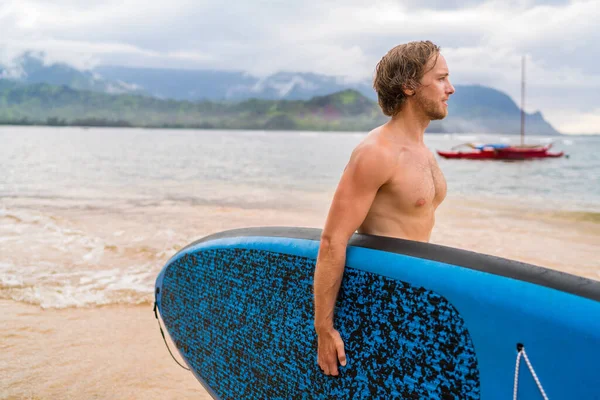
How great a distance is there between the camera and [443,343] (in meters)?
1.53

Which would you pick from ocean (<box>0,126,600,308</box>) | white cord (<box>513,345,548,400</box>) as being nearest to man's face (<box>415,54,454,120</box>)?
white cord (<box>513,345,548,400</box>)

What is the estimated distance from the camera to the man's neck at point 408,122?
1.81 meters

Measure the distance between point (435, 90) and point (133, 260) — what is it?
5.10m

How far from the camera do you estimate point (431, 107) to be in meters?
1.79

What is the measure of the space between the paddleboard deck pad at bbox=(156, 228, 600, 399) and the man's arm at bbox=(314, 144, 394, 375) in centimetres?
8

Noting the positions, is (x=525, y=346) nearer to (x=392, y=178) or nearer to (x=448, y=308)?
(x=448, y=308)

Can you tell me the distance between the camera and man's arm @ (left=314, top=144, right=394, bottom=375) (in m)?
1.62

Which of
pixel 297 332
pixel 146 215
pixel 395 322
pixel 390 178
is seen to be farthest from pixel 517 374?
pixel 146 215

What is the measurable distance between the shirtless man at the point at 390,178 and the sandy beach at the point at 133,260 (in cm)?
180

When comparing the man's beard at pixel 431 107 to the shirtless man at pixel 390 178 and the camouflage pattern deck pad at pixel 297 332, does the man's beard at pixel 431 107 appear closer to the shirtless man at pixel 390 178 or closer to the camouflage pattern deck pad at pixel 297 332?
the shirtless man at pixel 390 178

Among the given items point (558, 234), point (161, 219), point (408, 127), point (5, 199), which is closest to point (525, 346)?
point (408, 127)

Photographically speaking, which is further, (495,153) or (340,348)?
(495,153)

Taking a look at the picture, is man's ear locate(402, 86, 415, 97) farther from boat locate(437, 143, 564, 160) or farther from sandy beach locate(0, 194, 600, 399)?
boat locate(437, 143, 564, 160)

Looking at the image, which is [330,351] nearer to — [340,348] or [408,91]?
[340,348]
